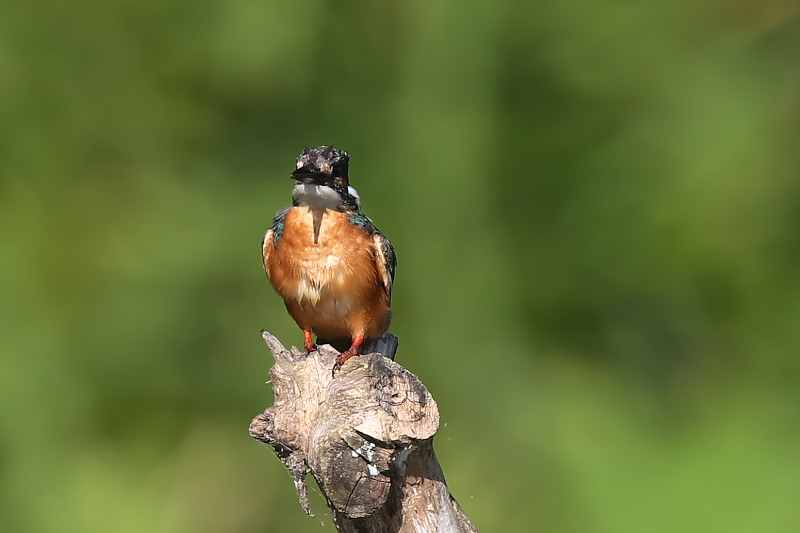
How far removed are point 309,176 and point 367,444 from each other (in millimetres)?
1525

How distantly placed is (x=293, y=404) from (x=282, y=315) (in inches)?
140

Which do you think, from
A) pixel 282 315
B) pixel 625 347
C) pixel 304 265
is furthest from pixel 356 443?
pixel 625 347

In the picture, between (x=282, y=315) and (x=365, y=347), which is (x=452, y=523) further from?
(x=282, y=315)

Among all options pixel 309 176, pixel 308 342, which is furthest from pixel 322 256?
pixel 308 342

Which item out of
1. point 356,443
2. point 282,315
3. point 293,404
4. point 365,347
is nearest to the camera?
point 356,443

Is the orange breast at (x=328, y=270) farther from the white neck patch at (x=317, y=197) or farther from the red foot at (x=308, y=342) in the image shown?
the red foot at (x=308, y=342)

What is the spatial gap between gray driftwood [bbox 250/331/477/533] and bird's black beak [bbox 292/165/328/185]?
100cm

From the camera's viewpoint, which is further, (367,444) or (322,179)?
(322,179)

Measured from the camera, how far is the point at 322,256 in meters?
3.84

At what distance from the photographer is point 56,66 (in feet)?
22.9

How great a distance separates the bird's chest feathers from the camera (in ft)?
12.6

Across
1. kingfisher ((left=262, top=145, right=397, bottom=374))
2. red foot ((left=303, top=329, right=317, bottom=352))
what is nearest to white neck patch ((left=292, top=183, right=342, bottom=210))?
kingfisher ((left=262, top=145, right=397, bottom=374))

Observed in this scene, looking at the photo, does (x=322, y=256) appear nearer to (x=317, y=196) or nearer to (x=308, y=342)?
(x=317, y=196)

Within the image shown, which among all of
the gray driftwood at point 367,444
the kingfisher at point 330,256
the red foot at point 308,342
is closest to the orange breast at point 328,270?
the kingfisher at point 330,256
